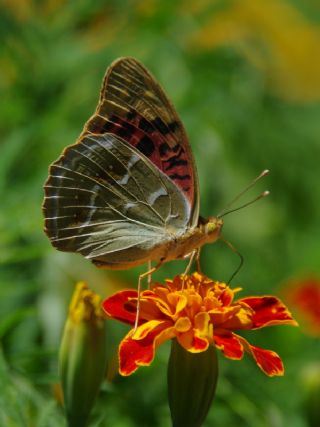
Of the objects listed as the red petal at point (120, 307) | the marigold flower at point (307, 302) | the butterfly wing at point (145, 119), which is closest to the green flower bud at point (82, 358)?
the red petal at point (120, 307)

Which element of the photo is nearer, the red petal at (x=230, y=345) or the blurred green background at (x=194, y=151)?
the red petal at (x=230, y=345)

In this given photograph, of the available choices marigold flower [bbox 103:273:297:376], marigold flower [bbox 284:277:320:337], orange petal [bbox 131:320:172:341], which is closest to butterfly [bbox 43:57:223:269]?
marigold flower [bbox 103:273:297:376]

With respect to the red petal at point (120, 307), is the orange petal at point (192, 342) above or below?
above

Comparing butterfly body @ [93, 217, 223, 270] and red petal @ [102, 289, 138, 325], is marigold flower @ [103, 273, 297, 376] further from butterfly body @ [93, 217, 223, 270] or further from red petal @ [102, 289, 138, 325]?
butterfly body @ [93, 217, 223, 270]

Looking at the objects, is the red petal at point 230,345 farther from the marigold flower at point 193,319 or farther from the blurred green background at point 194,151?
the blurred green background at point 194,151

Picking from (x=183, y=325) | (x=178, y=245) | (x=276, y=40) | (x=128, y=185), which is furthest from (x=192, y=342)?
(x=276, y=40)
